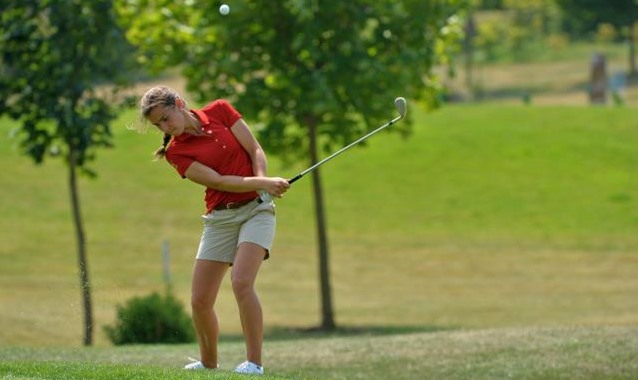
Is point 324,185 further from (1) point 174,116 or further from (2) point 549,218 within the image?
(1) point 174,116

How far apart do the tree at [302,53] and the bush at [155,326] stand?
3443mm

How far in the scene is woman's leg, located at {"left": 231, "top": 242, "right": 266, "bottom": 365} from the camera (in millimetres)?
10273

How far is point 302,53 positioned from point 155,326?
15.6 ft

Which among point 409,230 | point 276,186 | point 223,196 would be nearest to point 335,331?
point 223,196

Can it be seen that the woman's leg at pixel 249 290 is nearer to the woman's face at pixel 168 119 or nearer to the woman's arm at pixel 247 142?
the woman's arm at pixel 247 142

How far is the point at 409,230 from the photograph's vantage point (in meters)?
37.2

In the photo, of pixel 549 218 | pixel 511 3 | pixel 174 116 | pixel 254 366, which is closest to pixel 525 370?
pixel 254 366

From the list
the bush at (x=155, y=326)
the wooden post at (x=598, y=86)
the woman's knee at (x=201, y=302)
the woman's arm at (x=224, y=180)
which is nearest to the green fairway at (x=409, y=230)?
the bush at (x=155, y=326)

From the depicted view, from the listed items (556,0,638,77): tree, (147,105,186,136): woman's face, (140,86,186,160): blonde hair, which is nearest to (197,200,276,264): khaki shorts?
(147,105,186,136): woman's face

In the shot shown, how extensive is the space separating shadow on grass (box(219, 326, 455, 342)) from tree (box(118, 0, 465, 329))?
14.8 inches

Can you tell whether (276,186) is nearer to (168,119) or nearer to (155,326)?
(168,119)

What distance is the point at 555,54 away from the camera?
3036 inches

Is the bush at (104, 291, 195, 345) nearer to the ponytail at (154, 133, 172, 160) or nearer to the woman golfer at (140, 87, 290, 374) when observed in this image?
the woman golfer at (140, 87, 290, 374)

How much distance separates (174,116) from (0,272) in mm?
21768
